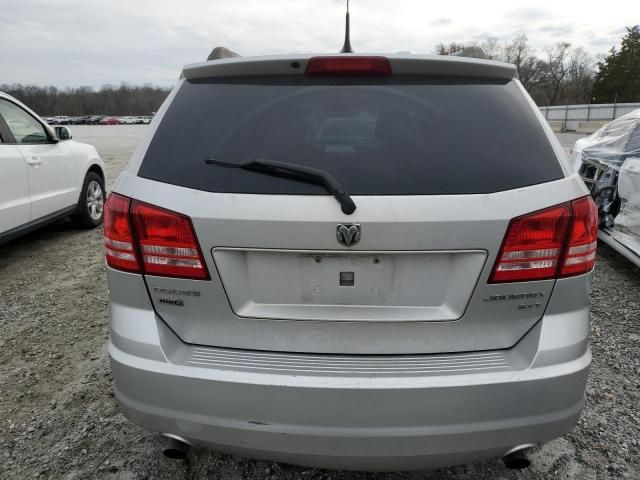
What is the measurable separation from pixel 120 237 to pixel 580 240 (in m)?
1.60

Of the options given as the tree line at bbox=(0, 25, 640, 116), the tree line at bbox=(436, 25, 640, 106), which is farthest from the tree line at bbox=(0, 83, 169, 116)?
the tree line at bbox=(436, 25, 640, 106)

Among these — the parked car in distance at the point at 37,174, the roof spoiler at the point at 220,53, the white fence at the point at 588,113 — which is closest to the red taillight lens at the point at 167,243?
the roof spoiler at the point at 220,53

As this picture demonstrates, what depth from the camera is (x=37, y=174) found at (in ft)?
17.0

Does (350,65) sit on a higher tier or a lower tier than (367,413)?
higher

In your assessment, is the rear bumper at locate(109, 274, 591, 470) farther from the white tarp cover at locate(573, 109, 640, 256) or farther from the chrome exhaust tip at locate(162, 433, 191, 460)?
the white tarp cover at locate(573, 109, 640, 256)

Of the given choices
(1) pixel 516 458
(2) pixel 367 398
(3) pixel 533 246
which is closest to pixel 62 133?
(2) pixel 367 398

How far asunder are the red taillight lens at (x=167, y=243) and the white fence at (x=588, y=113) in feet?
131

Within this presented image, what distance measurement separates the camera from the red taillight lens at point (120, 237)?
1.69m

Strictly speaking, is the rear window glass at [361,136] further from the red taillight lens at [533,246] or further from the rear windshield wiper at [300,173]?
the red taillight lens at [533,246]

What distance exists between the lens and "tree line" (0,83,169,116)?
94.9 meters

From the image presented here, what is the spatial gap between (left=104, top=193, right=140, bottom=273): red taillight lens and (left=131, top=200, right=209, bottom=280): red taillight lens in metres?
0.04

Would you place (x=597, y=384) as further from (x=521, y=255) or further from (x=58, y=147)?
(x=58, y=147)

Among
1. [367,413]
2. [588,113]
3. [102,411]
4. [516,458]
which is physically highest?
[588,113]

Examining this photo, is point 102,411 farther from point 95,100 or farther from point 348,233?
point 95,100
